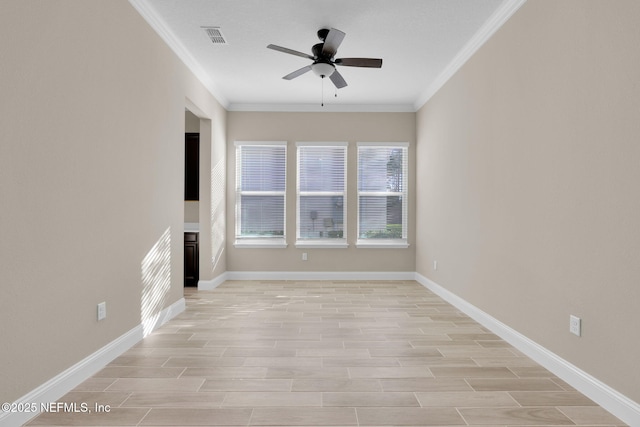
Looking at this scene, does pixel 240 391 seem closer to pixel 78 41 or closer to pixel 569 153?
pixel 78 41

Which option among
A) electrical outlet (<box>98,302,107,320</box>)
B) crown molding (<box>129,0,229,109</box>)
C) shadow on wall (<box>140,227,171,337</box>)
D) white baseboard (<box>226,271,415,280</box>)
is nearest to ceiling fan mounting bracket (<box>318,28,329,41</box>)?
crown molding (<box>129,0,229,109</box>)

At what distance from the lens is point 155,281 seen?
3.61 metres

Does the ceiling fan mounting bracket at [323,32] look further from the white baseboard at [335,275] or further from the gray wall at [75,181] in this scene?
the white baseboard at [335,275]

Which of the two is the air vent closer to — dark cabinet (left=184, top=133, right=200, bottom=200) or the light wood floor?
dark cabinet (left=184, top=133, right=200, bottom=200)

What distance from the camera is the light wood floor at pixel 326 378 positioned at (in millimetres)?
2045

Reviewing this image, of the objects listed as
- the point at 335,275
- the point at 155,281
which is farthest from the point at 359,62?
the point at 335,275

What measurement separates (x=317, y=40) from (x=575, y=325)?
3464mm

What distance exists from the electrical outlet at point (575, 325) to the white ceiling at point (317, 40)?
8.20 feet

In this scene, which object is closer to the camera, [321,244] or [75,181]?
[75,181]

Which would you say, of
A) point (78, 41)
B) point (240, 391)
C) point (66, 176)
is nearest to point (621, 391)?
point (240, 391)

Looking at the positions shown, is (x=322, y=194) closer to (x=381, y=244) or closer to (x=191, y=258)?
(x=381, y=244)

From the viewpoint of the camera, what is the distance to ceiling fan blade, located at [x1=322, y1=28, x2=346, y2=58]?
10.9 feet

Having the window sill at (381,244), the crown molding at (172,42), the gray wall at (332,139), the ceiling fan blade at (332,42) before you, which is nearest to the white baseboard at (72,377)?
the crown molding at (172,42)

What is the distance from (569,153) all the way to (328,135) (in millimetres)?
4378
